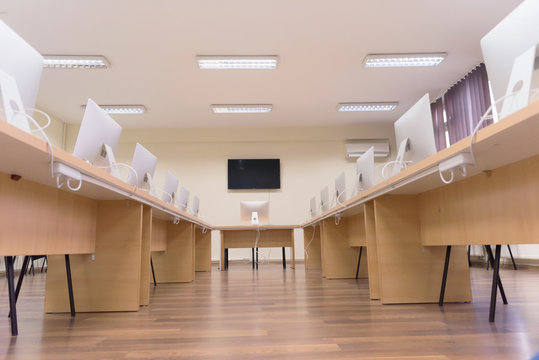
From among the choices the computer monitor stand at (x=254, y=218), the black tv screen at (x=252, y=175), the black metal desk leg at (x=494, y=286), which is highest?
the black tv screen at (x=252, y=175)

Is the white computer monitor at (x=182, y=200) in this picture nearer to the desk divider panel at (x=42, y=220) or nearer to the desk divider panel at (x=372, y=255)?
the desk divider panel at (x=42, y=220)

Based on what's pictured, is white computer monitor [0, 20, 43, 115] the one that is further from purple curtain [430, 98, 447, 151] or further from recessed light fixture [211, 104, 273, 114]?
purple curtain [430, 98, 447, 151]

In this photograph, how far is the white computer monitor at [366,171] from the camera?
9.57ft

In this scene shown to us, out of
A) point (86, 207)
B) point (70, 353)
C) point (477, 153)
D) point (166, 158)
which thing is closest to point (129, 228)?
point (86, 207)

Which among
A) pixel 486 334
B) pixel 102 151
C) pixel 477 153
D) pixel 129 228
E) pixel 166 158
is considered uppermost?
pixel 166 158

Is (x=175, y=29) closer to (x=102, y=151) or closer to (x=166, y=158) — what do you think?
(x=102, y=151)

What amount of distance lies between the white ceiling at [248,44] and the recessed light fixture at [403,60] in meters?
0.13

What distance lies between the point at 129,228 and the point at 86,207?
0.28 m

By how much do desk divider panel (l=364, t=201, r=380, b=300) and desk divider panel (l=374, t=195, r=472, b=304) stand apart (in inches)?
6.5

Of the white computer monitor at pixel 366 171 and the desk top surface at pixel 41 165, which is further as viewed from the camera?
the white computer monitor at pixel 366 171

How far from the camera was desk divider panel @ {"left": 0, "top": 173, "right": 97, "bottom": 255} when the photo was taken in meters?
1.61

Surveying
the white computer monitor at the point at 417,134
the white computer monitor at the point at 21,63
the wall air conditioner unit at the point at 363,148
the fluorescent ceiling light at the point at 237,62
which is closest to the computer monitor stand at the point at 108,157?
the white computer monitor at the point at 21,63

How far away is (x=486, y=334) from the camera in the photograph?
5.15ft

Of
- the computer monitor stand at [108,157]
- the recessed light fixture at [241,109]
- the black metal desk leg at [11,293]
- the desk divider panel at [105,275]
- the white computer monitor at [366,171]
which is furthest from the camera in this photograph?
the recessed light fixture at [241,109]
